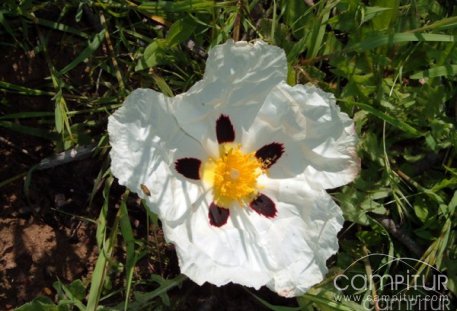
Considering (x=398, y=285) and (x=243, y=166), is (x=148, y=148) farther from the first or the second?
(x=398, y=285)

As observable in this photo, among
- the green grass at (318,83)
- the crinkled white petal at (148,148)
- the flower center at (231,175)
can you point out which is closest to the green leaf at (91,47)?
the green grass at (318,83)

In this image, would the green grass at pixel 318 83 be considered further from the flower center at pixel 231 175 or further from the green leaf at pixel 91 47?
the flower center at pixel 231 175

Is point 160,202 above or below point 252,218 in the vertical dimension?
above

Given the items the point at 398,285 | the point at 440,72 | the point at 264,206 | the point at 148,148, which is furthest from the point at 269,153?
the point at 398,285

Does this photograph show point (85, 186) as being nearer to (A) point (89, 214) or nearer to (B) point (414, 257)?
(A) point (89, 214)

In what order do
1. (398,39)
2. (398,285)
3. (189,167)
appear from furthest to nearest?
(398,285)
(398,39)
(189,167)

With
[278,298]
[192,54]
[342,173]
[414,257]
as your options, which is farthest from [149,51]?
[414,257]

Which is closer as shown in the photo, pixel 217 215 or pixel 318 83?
pixel 217 215
